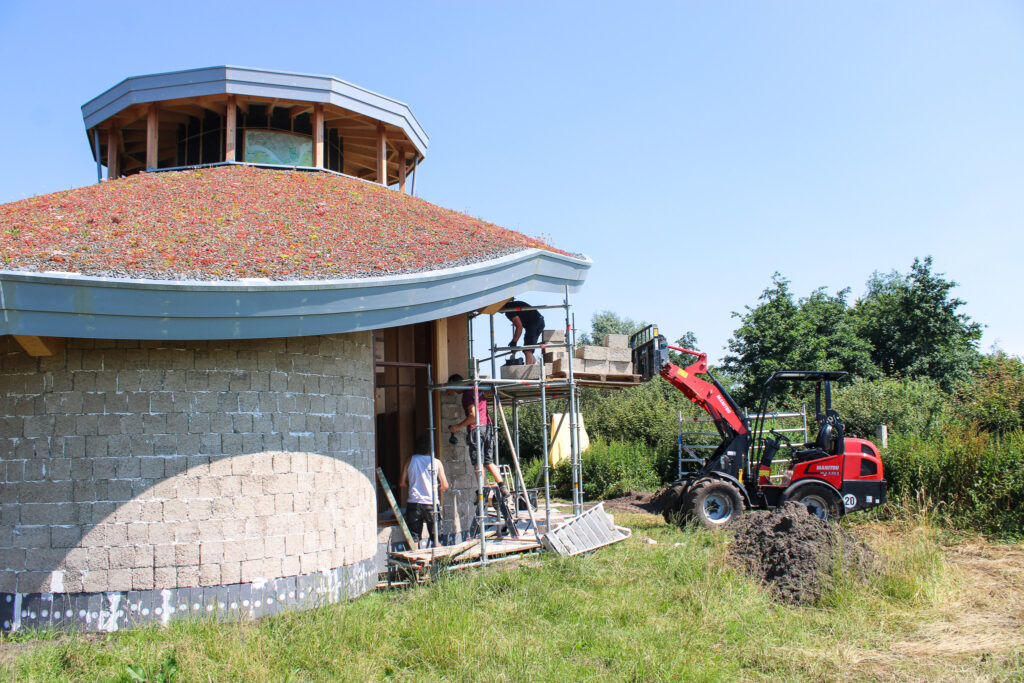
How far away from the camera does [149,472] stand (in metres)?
7.92

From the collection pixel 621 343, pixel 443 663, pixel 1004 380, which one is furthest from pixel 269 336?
pixel 1004 380

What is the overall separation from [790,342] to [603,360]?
23096mm

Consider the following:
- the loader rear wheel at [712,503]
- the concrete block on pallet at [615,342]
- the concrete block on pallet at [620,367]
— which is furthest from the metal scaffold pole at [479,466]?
the loader rear wheel at [712,503]

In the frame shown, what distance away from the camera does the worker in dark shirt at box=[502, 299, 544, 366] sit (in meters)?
12.8

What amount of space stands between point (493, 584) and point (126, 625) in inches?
148

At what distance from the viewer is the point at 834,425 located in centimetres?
1387

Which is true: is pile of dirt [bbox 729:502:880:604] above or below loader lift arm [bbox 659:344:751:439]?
below

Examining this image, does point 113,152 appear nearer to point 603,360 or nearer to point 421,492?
point 421,492

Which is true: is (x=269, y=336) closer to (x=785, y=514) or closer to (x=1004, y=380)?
(x=785, y=514)

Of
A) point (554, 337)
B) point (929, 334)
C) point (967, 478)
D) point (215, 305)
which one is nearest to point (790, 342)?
point (929, 334)

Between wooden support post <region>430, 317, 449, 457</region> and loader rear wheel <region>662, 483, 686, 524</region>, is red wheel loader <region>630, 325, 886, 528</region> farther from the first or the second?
wooden support post <region>430, 317, 449, 457</region>

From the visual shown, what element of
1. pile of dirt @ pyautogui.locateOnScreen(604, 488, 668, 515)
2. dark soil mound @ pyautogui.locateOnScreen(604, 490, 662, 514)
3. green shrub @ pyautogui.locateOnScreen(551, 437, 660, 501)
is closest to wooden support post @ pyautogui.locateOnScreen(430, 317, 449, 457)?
pile of dirt @ pyautogui.locateOnScreen(604, 488, 668, 515)

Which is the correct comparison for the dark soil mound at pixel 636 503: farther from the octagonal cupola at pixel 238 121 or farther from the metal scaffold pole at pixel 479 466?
the octagonal cupola at pixel 238 121

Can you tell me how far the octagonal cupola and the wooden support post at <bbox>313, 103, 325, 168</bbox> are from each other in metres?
0.02
